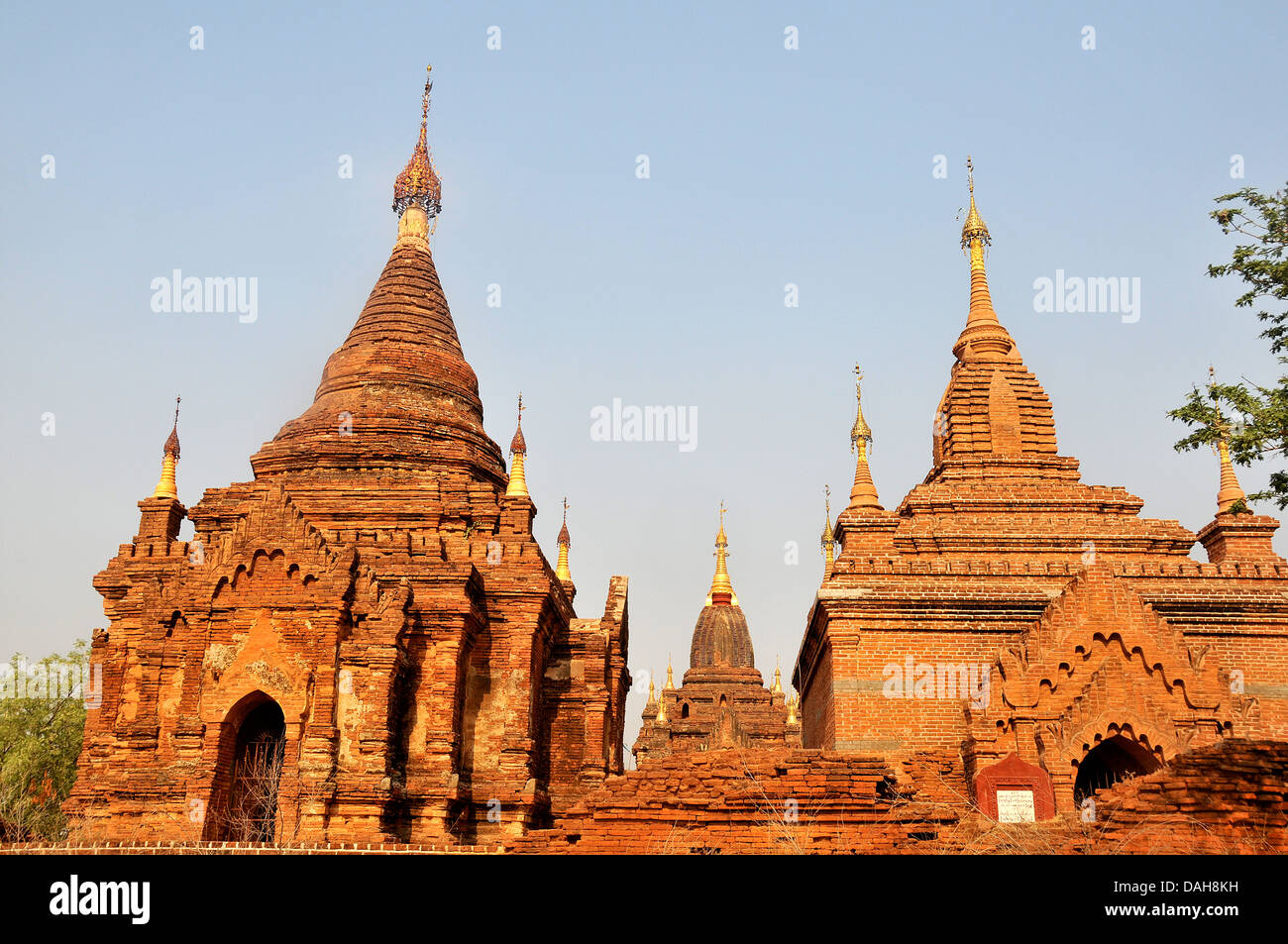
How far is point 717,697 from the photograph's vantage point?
138 ft

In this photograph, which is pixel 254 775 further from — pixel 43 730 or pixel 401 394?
pixel 43 730

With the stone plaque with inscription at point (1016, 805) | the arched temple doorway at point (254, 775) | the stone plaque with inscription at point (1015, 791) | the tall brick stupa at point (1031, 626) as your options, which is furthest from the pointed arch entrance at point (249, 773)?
the stone plaque with inscription at point (1016, 805)

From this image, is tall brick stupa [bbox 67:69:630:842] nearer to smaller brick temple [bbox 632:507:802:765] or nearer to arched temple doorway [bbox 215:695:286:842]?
arched temple doorway [bbox 215:695:286:842]

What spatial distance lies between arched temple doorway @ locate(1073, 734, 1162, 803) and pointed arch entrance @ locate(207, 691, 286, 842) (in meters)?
13.9

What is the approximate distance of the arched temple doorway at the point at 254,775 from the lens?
19312mm

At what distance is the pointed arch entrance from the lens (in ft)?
63.3

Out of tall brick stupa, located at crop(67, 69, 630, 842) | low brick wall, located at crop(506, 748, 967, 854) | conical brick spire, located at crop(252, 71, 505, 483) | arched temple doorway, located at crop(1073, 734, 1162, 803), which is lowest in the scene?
low brick wall, located at crop(506, 748, 967, 854)

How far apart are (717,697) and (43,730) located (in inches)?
915

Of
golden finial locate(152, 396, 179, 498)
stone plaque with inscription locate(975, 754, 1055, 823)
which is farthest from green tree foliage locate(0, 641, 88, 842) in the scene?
stone plaque with inscription locate(975, 754, 1055, 823)

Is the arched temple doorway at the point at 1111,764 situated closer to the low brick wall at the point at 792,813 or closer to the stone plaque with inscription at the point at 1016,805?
the stone plaque with inscription at the point at 1016,805

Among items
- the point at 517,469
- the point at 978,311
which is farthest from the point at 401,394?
the point at 978,311

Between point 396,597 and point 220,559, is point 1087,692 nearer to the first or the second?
point 396,597

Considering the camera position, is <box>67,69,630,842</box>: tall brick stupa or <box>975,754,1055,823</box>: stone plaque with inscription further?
<box>67,69,630,842</box>: tall brick stupa

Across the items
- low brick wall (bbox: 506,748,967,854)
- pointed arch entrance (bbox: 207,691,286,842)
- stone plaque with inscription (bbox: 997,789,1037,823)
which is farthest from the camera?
Result: pointed arch entrance (bbox: 207,691,286,842)
